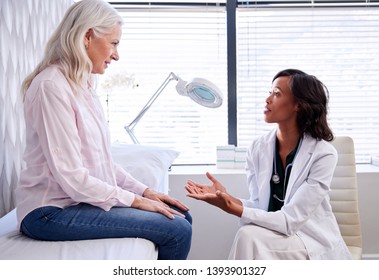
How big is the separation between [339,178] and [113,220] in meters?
1.15

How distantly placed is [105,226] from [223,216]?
1227mm

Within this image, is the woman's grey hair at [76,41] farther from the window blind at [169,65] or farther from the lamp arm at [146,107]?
the window blind at [169,65]

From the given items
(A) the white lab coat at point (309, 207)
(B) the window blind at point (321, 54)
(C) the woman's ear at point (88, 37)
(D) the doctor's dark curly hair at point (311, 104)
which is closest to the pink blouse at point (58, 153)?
(C) the woman's ear at point (88, 37)

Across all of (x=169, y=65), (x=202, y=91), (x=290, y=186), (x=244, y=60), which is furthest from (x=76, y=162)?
(x=244, y=60)

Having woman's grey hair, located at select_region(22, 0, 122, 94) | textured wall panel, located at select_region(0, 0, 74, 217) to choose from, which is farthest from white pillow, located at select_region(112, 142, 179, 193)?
woman's grey hair, located at select_region(22, 0, 122, 94)

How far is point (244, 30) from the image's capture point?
2.64 metres

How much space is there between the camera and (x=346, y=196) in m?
1.98

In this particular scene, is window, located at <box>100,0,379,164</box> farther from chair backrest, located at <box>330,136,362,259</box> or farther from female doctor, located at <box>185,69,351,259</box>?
female doctor, located at <box>185,69,351,259</box>

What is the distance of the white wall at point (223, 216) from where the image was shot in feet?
7.86

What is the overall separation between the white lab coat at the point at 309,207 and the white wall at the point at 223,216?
0.68m

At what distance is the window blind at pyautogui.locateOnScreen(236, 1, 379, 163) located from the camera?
2.61 metres

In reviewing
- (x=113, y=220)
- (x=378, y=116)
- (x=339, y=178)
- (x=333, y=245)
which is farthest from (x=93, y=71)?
(x=378, y=116)

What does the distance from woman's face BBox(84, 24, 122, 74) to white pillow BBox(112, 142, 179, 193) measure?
1.62ft
